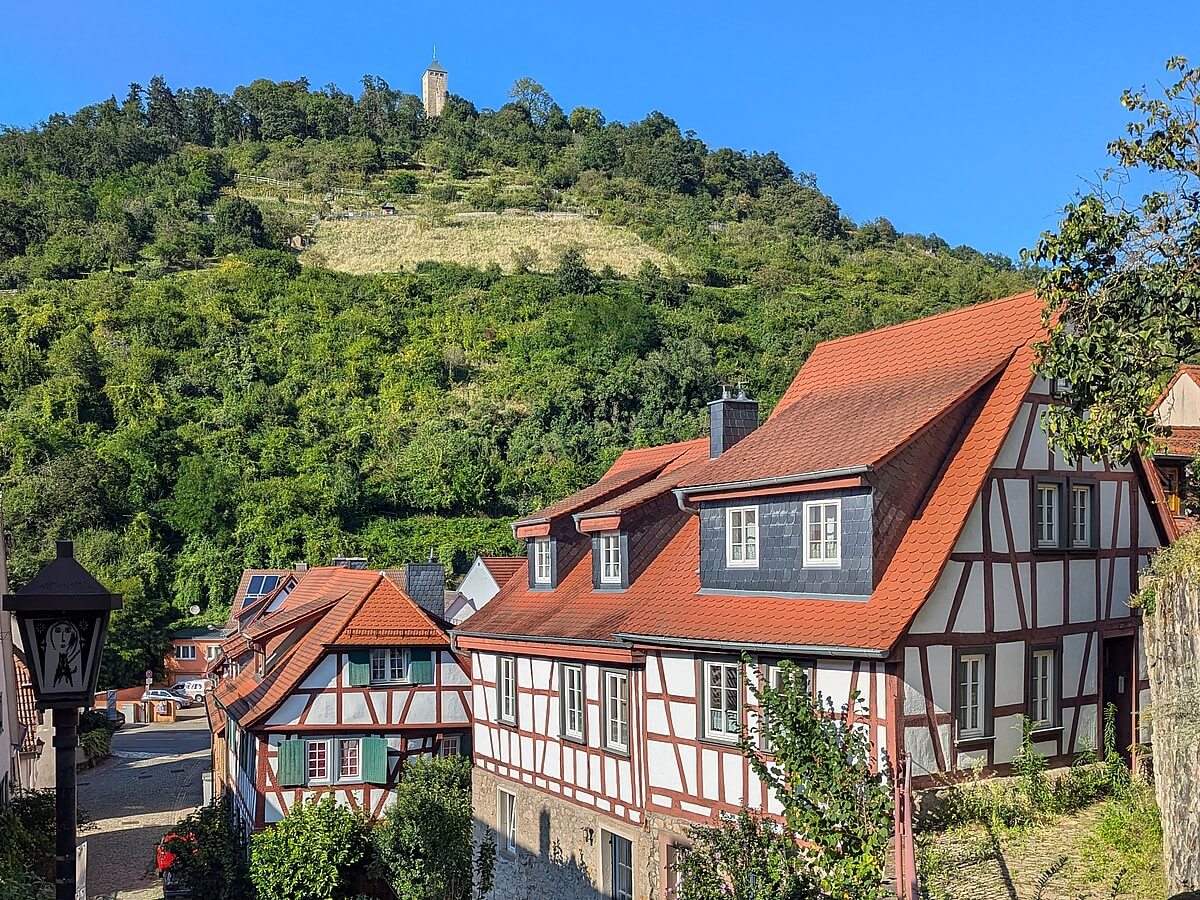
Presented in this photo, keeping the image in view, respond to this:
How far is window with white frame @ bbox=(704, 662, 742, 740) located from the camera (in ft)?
43.7

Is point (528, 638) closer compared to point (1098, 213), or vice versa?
point (1098, 213)

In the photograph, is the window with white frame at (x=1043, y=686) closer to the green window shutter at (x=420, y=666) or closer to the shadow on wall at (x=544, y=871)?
the shadow on wall at (x=544, y=871)

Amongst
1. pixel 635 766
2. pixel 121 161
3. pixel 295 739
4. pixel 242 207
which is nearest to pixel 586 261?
pixel 242 207

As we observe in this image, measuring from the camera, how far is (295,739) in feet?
72.2

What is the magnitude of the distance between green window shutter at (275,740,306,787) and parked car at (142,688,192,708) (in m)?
27.2

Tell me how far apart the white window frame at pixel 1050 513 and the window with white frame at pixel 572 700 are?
21.8 ft

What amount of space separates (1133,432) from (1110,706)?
464cm

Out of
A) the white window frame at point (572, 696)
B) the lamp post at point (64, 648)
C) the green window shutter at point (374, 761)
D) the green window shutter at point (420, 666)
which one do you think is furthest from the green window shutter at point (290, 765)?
the lamp post at point (64, 648)

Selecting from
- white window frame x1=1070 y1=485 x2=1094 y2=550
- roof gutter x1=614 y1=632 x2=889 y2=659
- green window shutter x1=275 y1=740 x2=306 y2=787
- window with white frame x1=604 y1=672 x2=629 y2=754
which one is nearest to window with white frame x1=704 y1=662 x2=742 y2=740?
roof gutter x1=614 y1=632 x2=889 y2=659

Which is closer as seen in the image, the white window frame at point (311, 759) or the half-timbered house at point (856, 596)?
the half-timbered house at point (856, 596)

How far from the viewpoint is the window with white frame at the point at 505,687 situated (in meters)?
18.6

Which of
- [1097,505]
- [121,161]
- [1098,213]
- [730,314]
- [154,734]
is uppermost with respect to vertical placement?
[121,161]

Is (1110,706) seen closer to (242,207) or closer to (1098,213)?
(1098,213)

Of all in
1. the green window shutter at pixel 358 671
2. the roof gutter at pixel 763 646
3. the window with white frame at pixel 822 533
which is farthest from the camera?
the green window shutter at pixel 358 671
